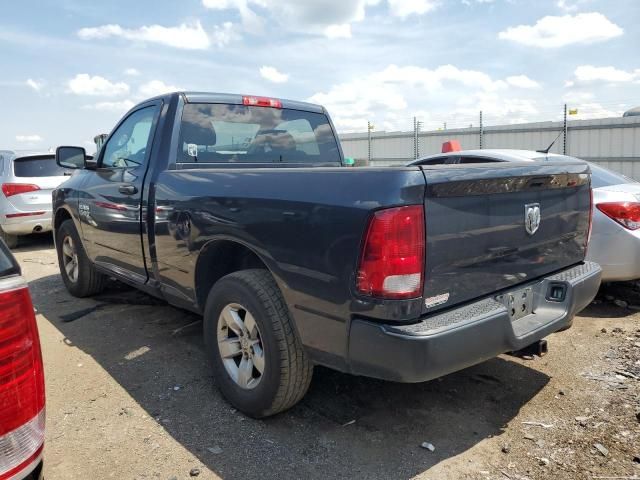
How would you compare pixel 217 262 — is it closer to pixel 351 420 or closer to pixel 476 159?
pixel 351 420

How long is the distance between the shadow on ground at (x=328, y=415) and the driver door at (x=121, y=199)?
73 centimetres

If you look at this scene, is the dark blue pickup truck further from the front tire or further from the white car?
the white car

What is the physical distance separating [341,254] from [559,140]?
1239cm

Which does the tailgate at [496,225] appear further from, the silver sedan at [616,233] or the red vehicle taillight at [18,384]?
the silver sedan at [616,233]

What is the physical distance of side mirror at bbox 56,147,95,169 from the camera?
4926 mm

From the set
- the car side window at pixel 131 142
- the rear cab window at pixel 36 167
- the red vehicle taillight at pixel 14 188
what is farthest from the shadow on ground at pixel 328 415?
the rear cab window at pixel 36 167

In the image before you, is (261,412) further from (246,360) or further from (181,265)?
(181,265)

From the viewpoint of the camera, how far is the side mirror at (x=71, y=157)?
16.2ft

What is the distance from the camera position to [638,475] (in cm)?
242

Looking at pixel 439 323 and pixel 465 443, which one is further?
pixel 465 443

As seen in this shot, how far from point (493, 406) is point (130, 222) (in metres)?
2.84

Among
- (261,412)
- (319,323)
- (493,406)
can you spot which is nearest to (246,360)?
(261,412)

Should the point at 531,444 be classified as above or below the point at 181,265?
below

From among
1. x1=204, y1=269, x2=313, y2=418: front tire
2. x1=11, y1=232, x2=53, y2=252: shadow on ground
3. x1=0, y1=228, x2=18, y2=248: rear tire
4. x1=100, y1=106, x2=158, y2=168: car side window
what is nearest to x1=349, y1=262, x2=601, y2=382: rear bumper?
x1=204, y1=269, x2=313, y2=418: front tire
